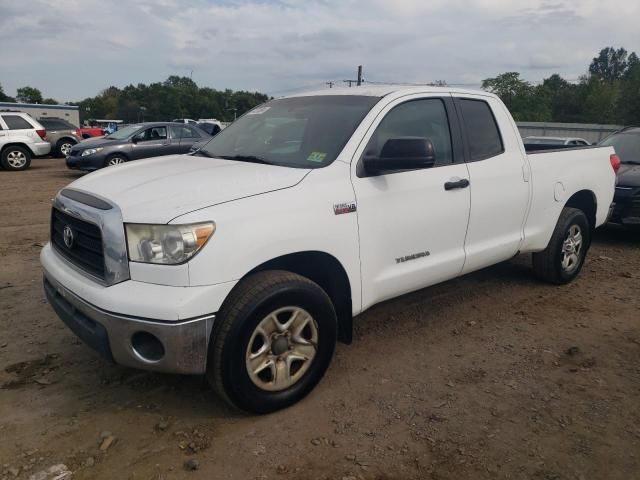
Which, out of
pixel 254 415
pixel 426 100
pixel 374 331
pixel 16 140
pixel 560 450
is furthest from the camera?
pixel 16 140

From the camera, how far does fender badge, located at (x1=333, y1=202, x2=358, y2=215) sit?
10.0 feet

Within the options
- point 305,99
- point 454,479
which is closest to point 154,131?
point 305,99

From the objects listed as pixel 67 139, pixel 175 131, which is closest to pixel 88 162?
pixel 175 131

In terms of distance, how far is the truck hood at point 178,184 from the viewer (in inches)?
104

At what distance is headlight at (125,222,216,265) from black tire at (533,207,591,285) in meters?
3.64

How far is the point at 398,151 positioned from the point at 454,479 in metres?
1.80

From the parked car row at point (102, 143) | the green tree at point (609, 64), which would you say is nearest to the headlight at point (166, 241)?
the parked car row at point (102, 143)

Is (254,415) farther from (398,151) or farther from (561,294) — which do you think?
(561,294)

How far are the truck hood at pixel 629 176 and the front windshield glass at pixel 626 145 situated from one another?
0.32 m

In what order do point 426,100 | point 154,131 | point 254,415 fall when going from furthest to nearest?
point 154,131
point 426,100
point 254,415

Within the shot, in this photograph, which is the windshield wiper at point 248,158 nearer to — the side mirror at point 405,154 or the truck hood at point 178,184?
the truck hood at point 178,184

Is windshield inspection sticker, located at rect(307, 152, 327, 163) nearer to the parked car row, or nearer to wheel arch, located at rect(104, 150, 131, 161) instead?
the parked car row

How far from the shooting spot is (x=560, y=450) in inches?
107

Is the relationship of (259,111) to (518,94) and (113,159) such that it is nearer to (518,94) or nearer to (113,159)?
(113,159)
